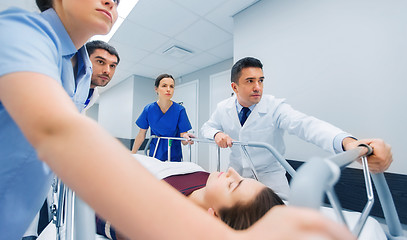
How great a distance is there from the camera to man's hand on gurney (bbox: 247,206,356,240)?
0.14 meters

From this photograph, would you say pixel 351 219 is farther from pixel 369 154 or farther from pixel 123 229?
pixel 123 229

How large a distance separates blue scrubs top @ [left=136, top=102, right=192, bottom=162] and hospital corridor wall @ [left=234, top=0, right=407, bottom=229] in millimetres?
1101

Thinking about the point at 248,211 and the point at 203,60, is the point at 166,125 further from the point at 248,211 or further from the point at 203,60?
the point at 203,60

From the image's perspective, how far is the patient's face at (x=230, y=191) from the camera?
0.76 meters

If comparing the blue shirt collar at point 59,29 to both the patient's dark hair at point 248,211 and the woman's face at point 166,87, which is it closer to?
the patient's dark hair at point 248,211

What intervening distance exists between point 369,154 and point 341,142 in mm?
217

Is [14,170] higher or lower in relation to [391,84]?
lower

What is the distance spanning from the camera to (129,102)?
4875mm

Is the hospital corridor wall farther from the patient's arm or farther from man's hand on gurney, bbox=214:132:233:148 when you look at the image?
the patient's arm

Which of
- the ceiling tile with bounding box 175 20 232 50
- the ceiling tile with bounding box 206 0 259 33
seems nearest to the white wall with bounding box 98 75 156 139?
the ceiling tile with bounding box 175 20 232 50

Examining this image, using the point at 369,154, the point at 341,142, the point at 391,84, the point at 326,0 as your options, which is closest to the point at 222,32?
the point at 326,0

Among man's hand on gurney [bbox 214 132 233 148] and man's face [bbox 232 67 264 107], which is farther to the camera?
man's face [bbox 232 67 264 107]

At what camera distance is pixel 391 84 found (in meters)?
1.23

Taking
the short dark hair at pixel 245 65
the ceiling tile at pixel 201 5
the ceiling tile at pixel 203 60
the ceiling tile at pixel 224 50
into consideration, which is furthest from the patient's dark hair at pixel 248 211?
the ceiling tile at pixel 203 60
